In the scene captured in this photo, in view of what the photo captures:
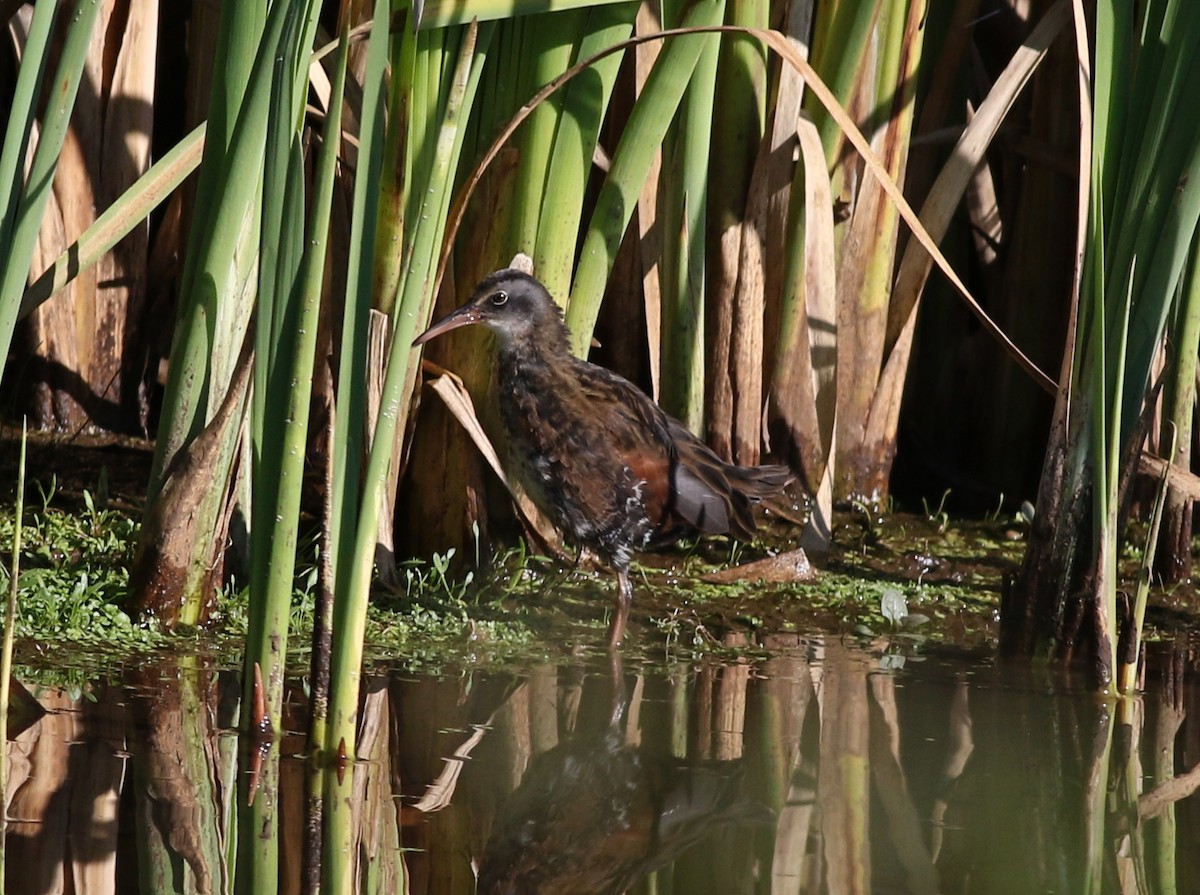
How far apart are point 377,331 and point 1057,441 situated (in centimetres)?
180

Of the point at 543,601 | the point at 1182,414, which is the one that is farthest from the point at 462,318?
the point at 1182,414


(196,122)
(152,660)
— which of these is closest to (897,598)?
(152,660)

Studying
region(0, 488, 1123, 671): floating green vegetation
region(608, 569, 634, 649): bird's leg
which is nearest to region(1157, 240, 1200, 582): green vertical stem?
region(0, 488, 1123, 671): floating green vegetation

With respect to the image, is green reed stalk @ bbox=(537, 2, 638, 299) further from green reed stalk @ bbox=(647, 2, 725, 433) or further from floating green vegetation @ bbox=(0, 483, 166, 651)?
floating green vegetation @ bbox=(0, 483, 166, 651)

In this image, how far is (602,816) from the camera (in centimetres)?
326

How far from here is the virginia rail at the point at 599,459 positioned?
495 cm

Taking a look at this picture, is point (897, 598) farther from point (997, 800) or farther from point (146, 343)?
point (146, 343)

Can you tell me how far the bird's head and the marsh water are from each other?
0.97 metres

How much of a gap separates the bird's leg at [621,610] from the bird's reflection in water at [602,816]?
0.85 m

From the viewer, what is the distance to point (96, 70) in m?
5.29

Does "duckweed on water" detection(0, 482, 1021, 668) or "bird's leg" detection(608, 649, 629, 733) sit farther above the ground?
"duckweed on water" detection(0, 482, 1021, 668)

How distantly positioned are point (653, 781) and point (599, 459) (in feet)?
5.45

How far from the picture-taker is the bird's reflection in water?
9.58 feet

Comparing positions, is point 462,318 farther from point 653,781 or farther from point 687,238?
point 653,781
